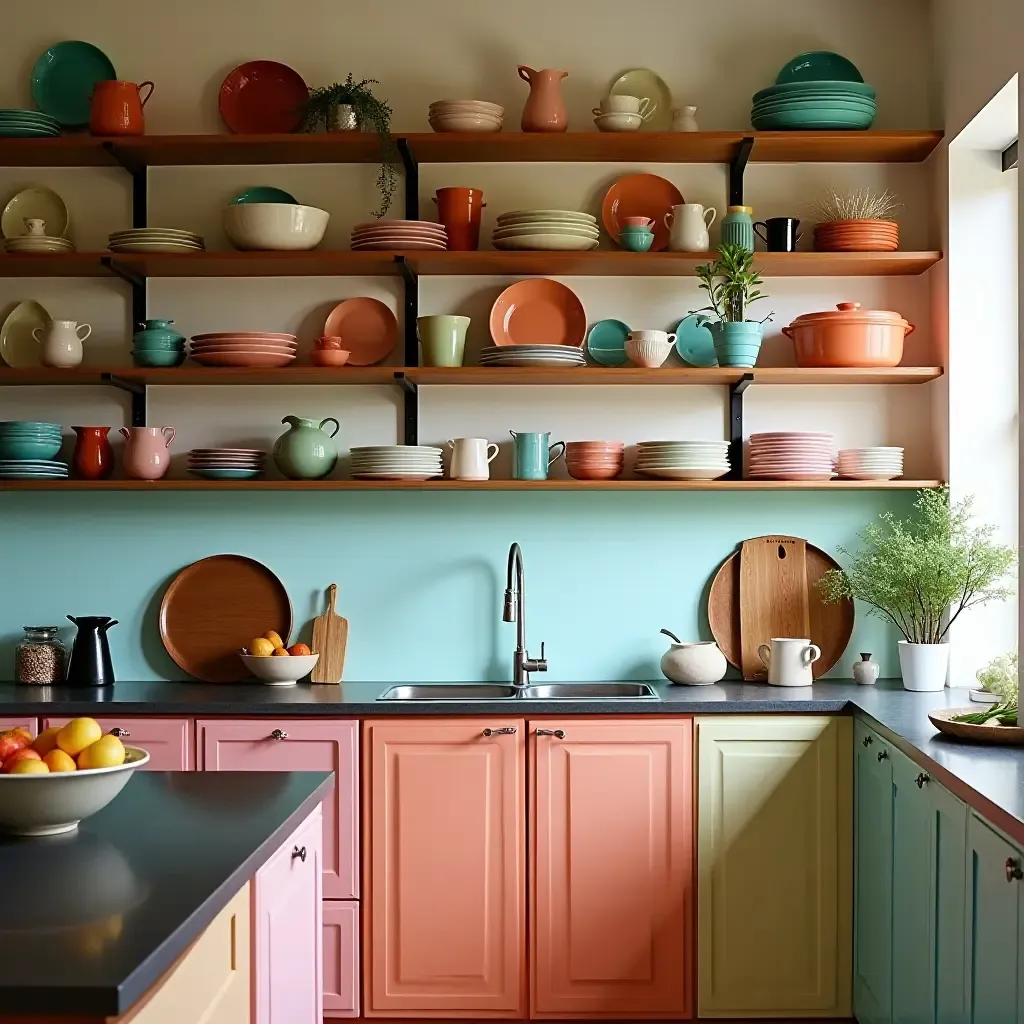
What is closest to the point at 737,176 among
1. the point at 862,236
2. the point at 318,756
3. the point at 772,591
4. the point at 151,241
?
the point at 862,236

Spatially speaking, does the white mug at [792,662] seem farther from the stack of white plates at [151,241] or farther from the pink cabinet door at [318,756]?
the stack of white plates at [151,241]

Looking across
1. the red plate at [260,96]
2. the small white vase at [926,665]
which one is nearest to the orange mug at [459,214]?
the red plate at [260,96]

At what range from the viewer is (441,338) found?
3.65 m

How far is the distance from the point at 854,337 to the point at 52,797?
2.56 m

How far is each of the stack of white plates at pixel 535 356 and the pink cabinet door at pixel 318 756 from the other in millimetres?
1103

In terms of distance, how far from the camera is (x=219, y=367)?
3.67 m

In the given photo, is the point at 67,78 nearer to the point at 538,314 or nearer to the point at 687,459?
the point at 538,314

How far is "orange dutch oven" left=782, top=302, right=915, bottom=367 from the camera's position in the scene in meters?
3.59

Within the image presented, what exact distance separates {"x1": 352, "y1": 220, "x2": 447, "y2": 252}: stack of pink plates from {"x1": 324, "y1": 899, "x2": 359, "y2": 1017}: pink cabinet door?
1833mm

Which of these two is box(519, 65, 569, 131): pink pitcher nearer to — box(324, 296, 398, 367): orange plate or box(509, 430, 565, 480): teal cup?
box(324, 296, 398, 367): orange plate

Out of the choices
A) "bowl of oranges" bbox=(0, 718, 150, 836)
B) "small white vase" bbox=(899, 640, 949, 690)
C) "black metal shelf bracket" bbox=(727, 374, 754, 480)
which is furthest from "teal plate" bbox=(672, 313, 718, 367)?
"bowl of oranges" bbox=(0, 718, 150, 836)

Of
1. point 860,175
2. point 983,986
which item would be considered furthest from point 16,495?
point 983,986

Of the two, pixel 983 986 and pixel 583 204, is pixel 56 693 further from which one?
pixel 983 986

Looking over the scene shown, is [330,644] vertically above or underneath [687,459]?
underneath
